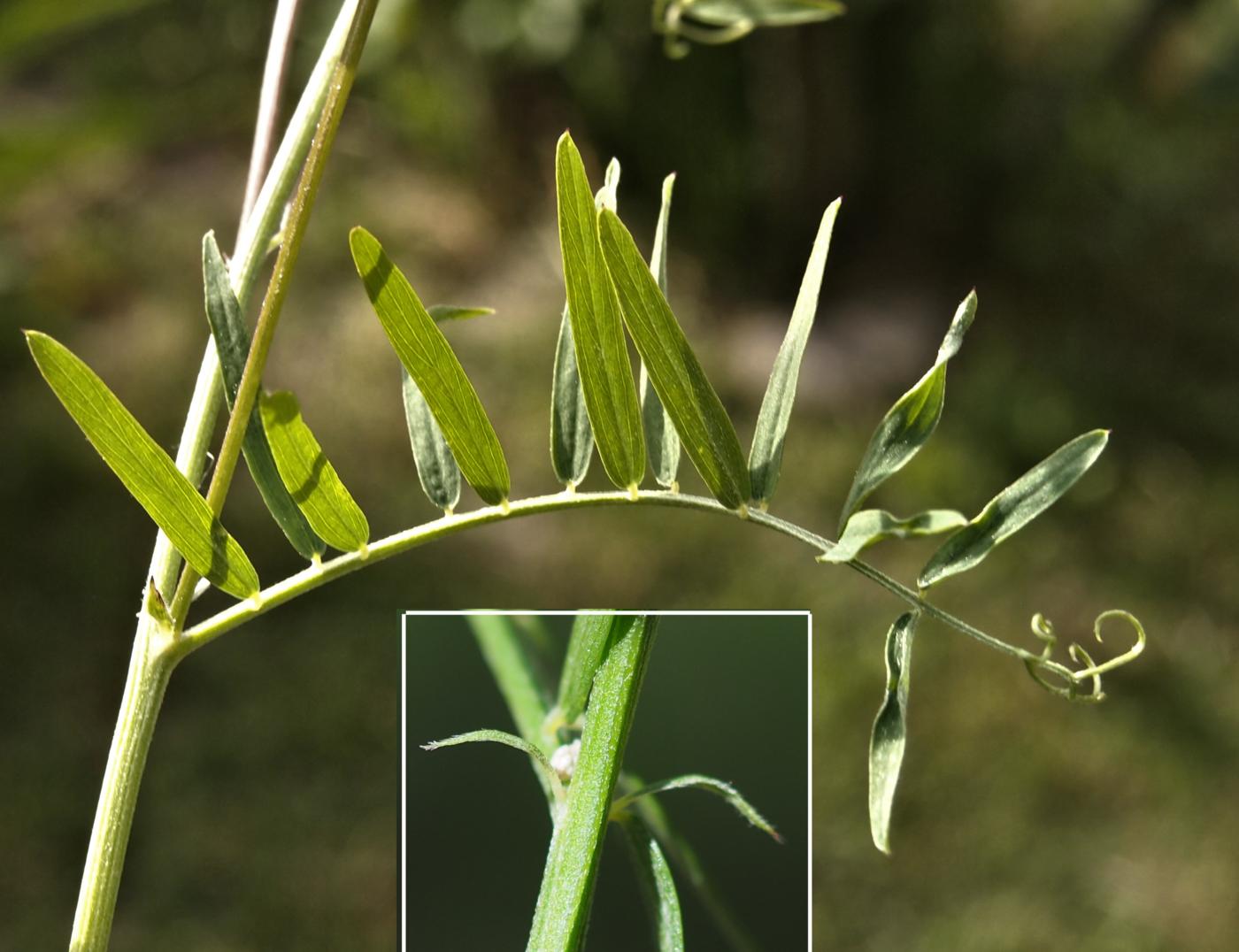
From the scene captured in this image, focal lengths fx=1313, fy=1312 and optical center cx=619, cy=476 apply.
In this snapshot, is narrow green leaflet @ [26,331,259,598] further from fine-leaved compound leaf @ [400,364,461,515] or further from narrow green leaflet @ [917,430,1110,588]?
narrow green leaflet @ [917,430,1110,588]

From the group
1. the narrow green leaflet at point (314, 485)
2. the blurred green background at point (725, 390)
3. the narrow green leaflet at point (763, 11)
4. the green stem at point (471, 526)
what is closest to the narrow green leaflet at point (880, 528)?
the green stem at point (471, 526)

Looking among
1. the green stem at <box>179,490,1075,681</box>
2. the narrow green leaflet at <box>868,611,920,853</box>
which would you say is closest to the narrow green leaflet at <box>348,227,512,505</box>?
the green stem at <box>179,490,1075,681</box>

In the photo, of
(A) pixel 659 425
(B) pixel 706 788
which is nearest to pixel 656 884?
(B) pixel 706 788

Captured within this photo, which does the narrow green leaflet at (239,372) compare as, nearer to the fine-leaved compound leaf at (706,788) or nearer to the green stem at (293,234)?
the green stem at (293,234)

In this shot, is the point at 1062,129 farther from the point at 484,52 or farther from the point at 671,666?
the point at 671,666

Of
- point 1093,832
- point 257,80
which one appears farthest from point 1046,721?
point 257,80

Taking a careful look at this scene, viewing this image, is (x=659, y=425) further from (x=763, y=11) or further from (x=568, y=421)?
(x=763, y=11)

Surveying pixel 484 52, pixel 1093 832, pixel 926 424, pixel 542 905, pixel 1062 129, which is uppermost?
pixel 926 424
